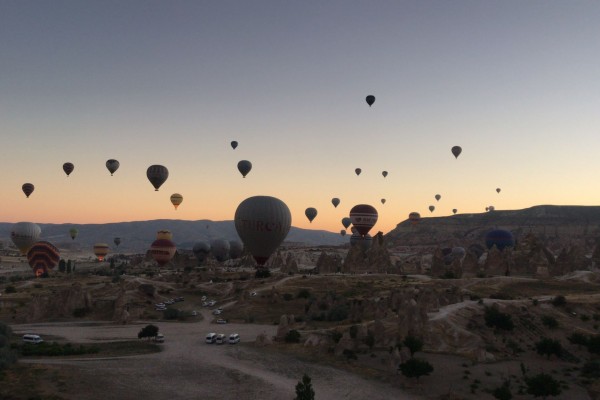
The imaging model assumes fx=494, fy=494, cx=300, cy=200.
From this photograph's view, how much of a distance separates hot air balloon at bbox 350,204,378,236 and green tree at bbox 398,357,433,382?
305 feet

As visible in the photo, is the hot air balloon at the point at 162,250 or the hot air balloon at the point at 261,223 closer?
the hot air balloon at the point at 261,223

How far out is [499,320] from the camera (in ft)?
191

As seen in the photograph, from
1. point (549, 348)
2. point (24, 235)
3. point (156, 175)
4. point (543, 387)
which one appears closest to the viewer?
point (543, 387)

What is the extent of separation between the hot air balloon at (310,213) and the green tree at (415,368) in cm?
13332

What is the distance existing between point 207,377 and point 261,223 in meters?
43.5

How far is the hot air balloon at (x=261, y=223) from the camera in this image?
3408 inches

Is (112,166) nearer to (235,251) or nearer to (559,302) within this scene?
(235,251)

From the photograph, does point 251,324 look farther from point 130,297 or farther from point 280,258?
point 280,258

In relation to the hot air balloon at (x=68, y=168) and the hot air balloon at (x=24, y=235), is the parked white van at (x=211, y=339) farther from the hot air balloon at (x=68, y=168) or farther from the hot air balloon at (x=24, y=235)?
the hot air balloon at (x=24, y=235)

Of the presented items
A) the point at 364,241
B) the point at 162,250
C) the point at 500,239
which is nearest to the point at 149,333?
the point at 364,241

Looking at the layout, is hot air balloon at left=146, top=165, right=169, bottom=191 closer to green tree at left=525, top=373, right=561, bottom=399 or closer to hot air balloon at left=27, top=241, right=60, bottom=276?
hot air balloon at left=27, top=241, right=60, bottom=276

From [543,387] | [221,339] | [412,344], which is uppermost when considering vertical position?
[412,344]

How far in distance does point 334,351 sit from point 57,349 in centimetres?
2973

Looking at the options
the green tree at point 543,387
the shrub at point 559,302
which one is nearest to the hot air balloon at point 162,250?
the shrub at point 559,302
